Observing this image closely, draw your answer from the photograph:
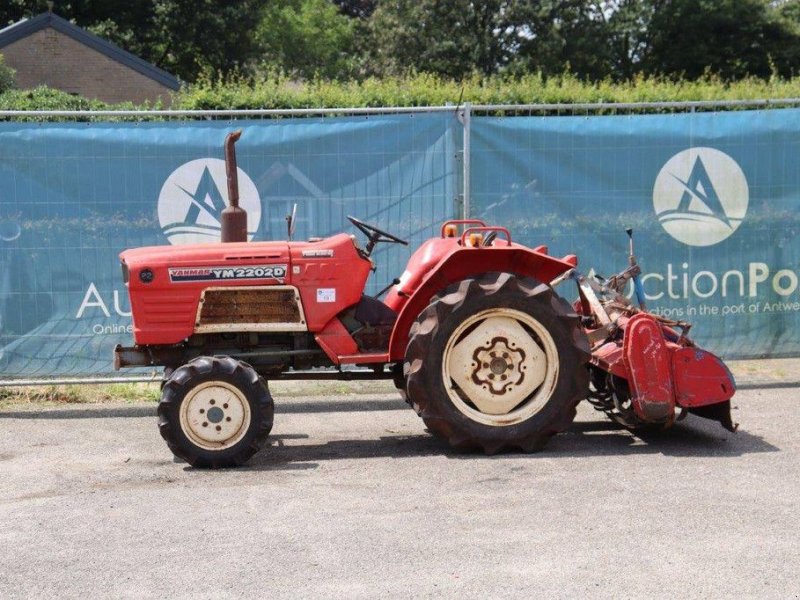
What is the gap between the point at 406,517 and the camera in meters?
5.52

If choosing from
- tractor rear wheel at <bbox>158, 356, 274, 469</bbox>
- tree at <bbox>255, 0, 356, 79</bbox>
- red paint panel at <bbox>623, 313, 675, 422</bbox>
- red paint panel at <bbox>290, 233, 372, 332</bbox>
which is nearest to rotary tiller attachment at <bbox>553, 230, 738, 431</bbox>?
red paint panel at <bbox>623, 313, 675, 422</bbox>

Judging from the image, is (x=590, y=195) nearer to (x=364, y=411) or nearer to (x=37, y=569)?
(x=364, y=411)

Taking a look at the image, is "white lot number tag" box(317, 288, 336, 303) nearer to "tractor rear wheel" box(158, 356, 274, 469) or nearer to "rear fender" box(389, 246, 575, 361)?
"rear fender" box(389, 246, 575, 361)

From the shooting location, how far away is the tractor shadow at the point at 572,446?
691cm

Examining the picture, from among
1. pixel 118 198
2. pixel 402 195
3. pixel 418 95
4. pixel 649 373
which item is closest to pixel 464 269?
pixel 649 373

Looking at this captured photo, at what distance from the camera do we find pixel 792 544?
16.4ft

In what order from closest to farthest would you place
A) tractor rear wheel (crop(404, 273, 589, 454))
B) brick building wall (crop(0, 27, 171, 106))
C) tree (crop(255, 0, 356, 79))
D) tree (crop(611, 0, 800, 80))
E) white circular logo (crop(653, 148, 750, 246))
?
1. tractor rear wheel (crop(404, 273, 589, 454))
2. white circular logo (crop(653, 148, 750, 246))
3. brick building wall (crop(0, 27, 171, 106))
4. tree (crop(611, 0, 800, 80))
5. tree (crop(255, 0, 356, 79))

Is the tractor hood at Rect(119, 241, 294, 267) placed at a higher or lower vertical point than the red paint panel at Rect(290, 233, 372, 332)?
higher

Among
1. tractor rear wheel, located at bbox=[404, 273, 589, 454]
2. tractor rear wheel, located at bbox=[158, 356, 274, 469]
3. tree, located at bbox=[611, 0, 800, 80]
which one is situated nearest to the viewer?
tractor rear wheel, located at bbox=[158, 356, 274, 469]

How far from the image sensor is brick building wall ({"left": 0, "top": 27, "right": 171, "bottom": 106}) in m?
32.6

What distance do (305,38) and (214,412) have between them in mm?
41183

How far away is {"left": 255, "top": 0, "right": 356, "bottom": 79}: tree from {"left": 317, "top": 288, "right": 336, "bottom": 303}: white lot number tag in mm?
38743

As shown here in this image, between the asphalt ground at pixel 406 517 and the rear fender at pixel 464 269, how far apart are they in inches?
33.0

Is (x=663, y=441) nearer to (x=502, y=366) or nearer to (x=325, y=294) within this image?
(x=502, y=366)
